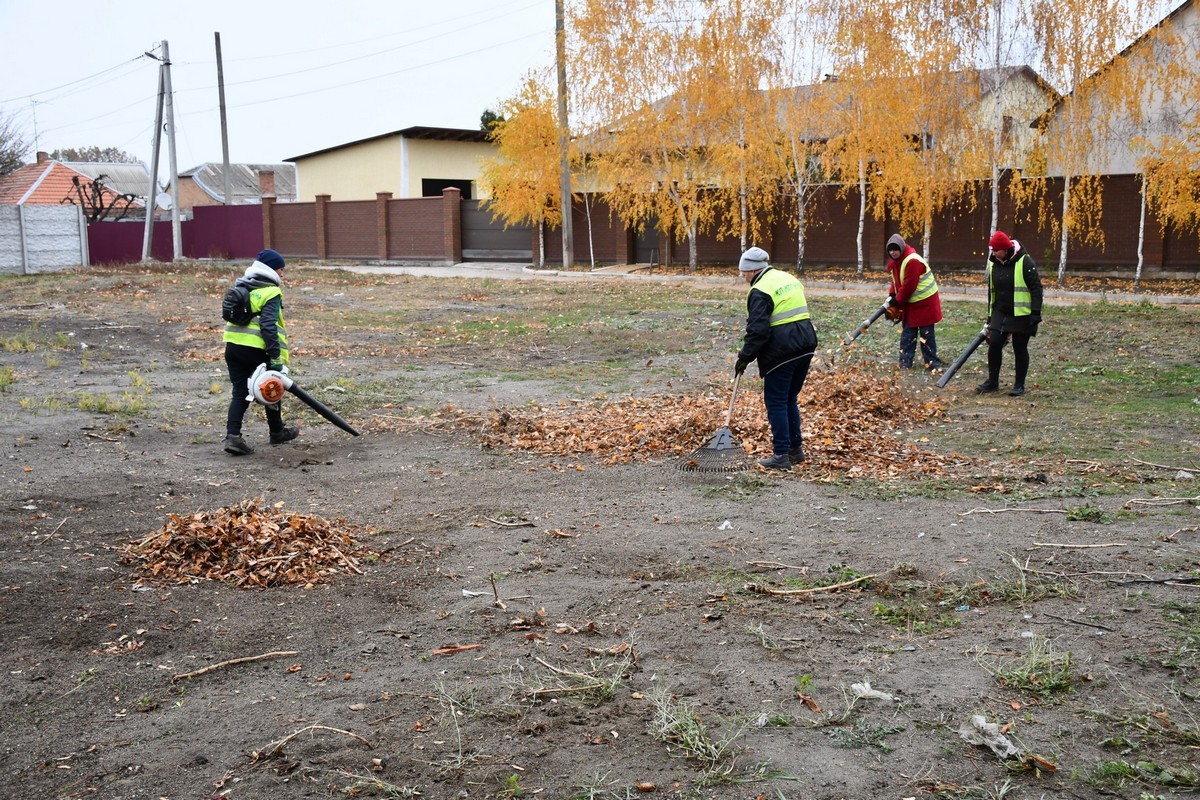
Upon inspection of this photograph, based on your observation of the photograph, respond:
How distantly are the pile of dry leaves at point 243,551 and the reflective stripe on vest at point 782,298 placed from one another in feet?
12.1

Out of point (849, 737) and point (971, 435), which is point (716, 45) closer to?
point (971, 435)

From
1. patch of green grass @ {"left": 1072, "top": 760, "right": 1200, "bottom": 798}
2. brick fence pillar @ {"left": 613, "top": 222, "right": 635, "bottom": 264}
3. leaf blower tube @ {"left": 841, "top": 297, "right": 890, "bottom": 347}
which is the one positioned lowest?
patch of green grass @ {"left": 1072, "top": 760, "right": 1200, "bottom": 798}

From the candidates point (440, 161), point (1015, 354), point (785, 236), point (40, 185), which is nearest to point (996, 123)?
point (785, 236)

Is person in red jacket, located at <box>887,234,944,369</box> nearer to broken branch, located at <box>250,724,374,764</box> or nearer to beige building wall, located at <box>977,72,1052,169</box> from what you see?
broken branch, located at <box>250,724,374,764</box>

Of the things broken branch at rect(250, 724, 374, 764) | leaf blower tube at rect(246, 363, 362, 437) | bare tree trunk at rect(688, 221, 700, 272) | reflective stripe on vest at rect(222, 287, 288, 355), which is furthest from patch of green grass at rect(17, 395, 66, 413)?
bare tree trunk at rect(688, 221, 700, 272)

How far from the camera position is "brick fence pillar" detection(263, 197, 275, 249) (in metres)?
43.2

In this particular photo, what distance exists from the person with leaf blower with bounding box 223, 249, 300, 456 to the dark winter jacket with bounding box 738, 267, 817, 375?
398cm

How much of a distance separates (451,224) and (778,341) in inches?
1205

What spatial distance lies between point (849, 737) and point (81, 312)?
63.3ft

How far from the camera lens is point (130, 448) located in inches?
364

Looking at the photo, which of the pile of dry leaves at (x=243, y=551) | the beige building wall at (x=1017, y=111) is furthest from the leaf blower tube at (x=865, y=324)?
the beige building wall at (x=1017, y=111)

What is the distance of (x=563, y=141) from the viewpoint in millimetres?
32188

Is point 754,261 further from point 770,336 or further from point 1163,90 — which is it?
point 1163,90

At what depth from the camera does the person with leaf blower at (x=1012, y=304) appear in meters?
10.9
